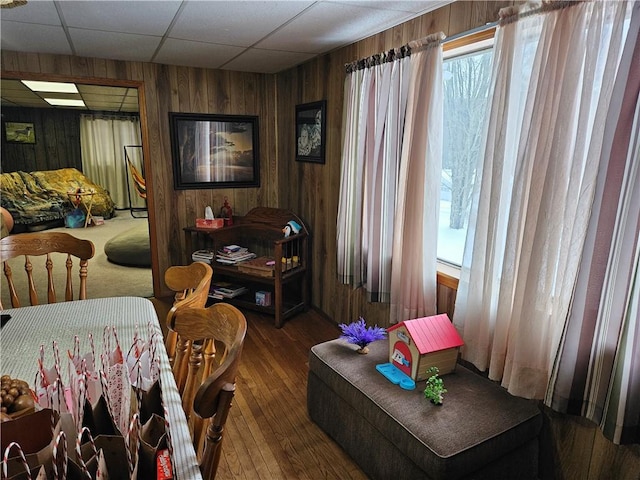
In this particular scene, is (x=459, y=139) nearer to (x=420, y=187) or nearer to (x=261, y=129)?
(x=420, y=187)

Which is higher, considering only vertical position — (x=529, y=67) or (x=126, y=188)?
(x=529, y=67)

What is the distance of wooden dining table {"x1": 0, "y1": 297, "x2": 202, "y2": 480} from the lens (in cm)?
97

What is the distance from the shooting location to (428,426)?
1603 mm

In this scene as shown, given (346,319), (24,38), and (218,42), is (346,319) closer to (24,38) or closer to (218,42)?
(218,42)

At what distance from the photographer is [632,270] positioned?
135 cm

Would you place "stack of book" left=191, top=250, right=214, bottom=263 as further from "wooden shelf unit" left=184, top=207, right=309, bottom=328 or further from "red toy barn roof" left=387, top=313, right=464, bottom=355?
"red toy barn roof" left=387, top=313, right=464, bottom=355

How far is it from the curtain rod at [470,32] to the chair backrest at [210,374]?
5.00 ft

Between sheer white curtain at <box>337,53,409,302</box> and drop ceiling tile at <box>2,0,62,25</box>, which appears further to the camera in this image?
sheer white curtain at <box>337,53,409,302</box>

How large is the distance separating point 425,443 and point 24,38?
3269 millimetres

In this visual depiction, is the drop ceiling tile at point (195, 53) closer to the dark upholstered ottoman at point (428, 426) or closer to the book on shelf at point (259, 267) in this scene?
the book on shelf at point (259, 267)

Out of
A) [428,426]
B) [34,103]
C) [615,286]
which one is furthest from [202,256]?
[34,103]

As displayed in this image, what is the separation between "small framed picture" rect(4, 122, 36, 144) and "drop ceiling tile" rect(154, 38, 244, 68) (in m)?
6.40

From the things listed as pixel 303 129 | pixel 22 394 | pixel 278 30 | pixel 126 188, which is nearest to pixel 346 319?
pixel 303 129

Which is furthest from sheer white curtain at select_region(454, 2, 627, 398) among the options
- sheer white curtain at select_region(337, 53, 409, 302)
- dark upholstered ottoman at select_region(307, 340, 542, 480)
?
sheer white curtain at select_region(337, 53, 409, 302)
